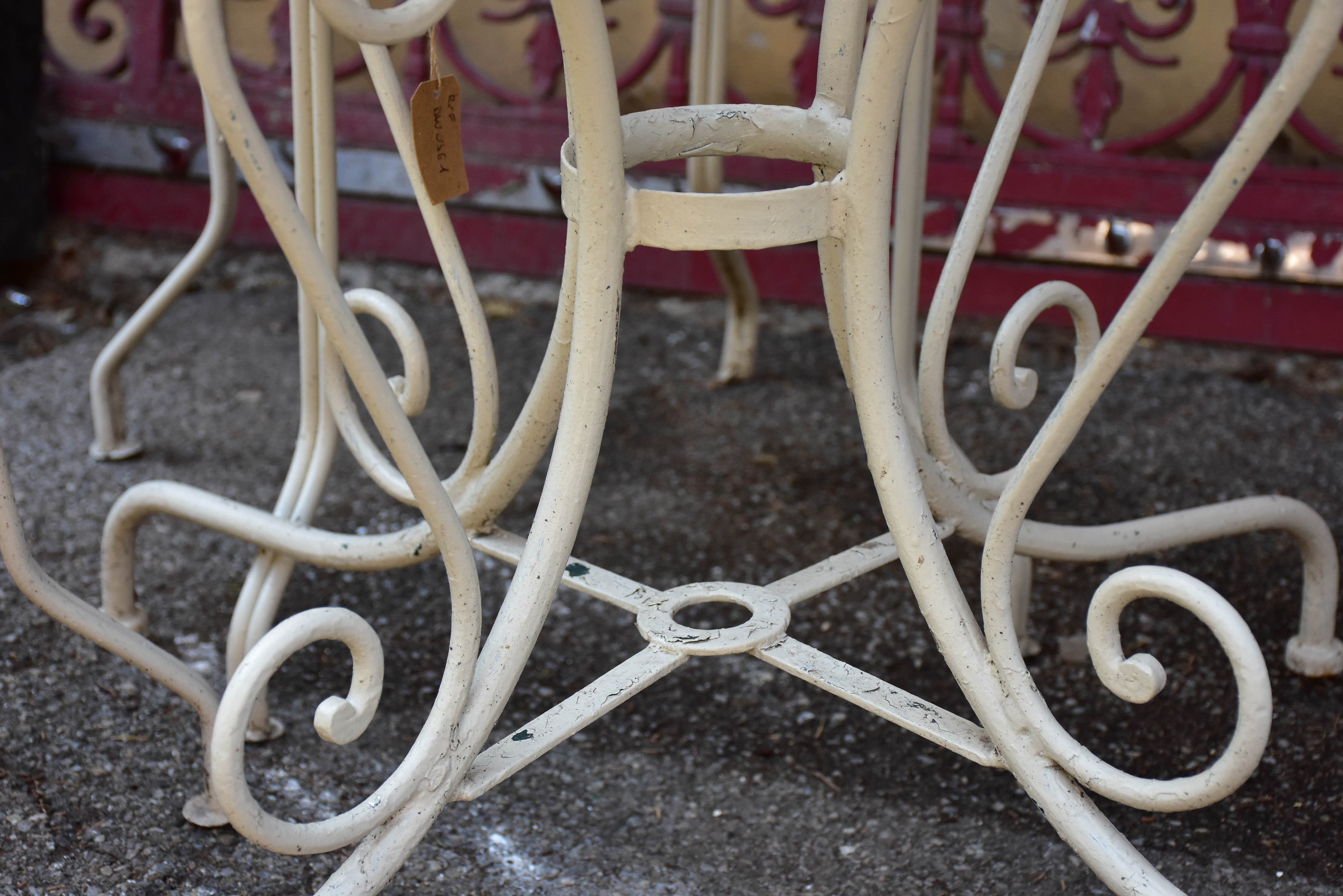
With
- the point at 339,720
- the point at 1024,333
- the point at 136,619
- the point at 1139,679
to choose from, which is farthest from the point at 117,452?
the point at 1139,679

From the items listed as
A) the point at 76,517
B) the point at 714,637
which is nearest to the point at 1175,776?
the point at 714,637

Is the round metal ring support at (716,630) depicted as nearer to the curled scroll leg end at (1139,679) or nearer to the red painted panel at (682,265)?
the curled scroll leg end at (1139,679)

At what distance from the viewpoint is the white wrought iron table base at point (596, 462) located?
37.9 inches

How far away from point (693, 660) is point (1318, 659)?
799mm

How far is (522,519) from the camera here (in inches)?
81.5

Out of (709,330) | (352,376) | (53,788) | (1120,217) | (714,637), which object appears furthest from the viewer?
(709,330)

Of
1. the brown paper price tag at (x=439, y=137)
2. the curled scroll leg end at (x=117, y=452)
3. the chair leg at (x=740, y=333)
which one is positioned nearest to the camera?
the brown paper price tag at (x=439, y=137)

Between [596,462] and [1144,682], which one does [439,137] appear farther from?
[1144,682]

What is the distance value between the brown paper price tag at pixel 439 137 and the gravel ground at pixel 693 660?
26.3 inches

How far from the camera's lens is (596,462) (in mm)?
1218

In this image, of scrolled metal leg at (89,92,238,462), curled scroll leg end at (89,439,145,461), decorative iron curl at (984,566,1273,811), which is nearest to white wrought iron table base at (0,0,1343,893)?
decorative iron curl at (984,566,1273,811)

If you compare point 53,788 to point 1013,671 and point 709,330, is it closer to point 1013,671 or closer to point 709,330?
point 1013,671

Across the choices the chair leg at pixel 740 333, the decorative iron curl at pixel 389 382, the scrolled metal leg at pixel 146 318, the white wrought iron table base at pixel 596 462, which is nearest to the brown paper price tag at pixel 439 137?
the white wrought iron table base at pixel 596 462

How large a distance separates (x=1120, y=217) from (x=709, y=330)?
35.5 inches
